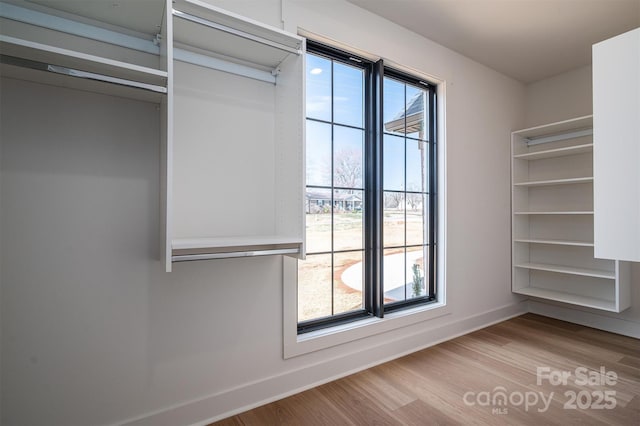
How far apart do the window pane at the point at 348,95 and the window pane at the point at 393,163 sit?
0.33 meters

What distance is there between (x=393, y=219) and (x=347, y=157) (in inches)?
26.9

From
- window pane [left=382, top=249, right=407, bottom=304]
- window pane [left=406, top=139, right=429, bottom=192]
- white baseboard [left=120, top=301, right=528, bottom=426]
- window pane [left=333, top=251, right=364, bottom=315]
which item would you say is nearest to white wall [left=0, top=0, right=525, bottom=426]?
white baseboard [left=120, top=301, right=528, bottom=426]

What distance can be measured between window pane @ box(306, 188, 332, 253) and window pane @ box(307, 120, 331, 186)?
8 cm

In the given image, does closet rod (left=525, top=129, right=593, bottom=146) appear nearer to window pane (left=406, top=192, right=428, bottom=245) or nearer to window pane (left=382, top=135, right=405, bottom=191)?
window pane (left=406, top=192, right=428, bottom=245)

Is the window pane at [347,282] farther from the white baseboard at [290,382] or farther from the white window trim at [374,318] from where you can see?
the white baseboard at [290,382]

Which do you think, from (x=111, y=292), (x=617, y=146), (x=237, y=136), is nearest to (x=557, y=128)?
(x=617, y=146)

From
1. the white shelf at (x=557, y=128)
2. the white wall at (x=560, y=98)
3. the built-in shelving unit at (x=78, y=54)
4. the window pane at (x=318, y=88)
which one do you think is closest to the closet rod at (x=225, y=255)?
the built-in shelving unit at (x=78, y=54)

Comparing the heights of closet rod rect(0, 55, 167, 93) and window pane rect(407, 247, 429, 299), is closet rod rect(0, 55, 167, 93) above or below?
above

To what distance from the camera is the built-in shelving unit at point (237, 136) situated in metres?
1.59

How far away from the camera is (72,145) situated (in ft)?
4.63

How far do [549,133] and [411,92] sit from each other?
1.88 metres

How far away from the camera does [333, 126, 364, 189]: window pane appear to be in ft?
7.54

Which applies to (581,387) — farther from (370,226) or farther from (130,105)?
(130,105)

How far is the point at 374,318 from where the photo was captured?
2400 millimetres
